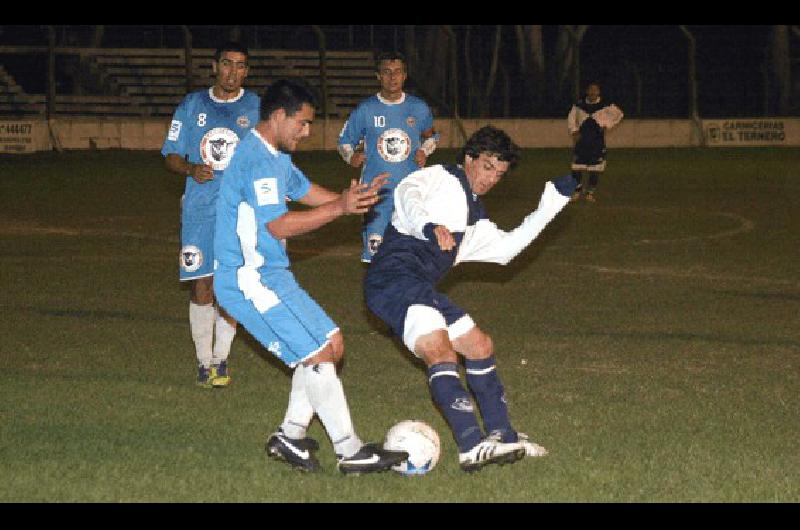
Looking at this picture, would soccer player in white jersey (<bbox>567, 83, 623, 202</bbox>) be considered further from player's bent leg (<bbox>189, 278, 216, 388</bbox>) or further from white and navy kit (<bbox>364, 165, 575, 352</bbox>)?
white and navy kit (<bbox>364, 165, 575, 352</bbox>)

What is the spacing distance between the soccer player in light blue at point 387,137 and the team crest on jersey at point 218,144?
2506mm

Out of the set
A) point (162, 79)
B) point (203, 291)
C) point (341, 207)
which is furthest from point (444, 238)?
point (162, 79)

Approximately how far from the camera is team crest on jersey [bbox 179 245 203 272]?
948 centimetres

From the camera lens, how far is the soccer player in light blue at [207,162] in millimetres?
9398

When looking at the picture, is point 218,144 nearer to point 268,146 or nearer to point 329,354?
point 268,146

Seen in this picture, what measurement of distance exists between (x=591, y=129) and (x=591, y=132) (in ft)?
0.18

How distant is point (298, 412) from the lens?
733cm

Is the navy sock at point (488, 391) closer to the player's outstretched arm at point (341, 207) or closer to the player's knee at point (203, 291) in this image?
the player's outstretched arm at point (341, 207)

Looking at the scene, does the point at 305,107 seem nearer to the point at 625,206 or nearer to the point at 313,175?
the point at 625,206

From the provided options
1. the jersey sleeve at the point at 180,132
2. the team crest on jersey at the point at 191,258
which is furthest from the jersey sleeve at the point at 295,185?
the jersey sleeve at the point at 180,132

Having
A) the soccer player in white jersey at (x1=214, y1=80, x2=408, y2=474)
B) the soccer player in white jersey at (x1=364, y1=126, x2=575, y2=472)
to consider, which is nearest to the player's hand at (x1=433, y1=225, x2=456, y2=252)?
the soccer player in white jersey at (x1=364, y1=126, x2=575, y2=472)

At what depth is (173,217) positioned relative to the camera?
802 inches

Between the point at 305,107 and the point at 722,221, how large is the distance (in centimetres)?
1382

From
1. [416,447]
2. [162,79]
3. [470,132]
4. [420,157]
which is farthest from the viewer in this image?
[162,79]
